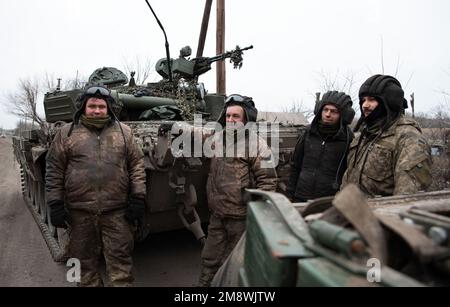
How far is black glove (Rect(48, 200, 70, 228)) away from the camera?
9.64 feet

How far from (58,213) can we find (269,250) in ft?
7.22

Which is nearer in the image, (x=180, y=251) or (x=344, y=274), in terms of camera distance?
(x=344, y=274)

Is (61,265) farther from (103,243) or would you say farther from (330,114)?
(330,114)

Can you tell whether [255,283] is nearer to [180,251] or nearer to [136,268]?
[136,268]

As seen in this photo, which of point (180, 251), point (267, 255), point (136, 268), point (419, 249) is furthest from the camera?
point (180, 251)

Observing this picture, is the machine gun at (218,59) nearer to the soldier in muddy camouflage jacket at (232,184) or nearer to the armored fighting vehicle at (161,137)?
the armored fighting vehicle at (161,137)

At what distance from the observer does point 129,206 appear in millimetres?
3127

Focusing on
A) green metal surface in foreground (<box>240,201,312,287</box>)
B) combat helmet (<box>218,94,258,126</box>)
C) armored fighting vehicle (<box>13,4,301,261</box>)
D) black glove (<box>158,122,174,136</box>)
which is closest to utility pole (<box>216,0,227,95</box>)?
armored fighting vehicle (<box>13,4,301,261</box>)

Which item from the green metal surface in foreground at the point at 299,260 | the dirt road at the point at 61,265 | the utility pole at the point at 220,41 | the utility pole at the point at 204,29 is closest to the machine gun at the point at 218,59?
the utility pole at the point at 204,29

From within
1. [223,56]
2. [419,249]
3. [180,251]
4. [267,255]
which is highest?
[223,56]
